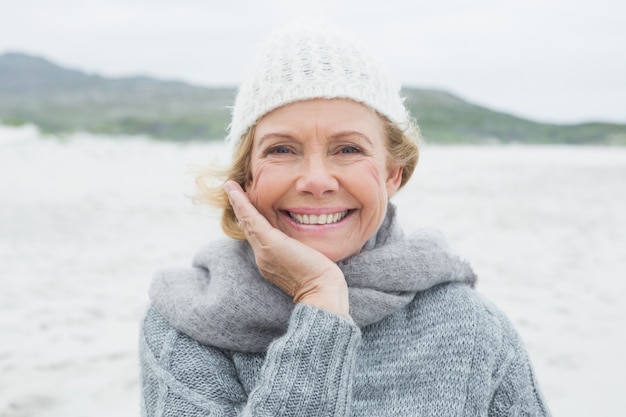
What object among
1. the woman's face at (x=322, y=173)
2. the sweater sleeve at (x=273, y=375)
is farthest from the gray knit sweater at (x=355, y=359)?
the woman's face at (x=322, y=173)

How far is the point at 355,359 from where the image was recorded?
5.65 ft

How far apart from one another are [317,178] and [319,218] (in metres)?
0.14

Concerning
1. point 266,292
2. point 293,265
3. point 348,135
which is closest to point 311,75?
point 348,135

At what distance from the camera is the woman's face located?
6.02ft

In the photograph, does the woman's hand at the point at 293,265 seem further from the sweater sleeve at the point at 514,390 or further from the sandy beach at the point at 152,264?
the sweater sleeve at the point at 514,390

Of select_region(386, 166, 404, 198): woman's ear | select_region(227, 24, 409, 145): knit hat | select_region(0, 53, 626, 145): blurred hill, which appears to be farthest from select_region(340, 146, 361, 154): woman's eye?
select_region(0, 53, 626, 145): blurred hill

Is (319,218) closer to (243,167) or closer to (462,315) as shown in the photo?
(243,167)

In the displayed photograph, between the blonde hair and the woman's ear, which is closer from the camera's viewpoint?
the blonde hair

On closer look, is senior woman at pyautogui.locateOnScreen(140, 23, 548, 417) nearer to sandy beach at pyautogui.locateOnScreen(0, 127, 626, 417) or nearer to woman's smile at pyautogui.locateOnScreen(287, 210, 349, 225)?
woman's smile at pyautogui.locateOnScreen(287, 210, 349, 225)

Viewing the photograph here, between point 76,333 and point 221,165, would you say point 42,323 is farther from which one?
point 221,165

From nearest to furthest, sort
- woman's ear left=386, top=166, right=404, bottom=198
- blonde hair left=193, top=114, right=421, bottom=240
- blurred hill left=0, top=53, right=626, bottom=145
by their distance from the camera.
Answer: blonde hair left=193, top=114, right=421, bottom=240 → woman's ear left=386, top=166, right=404, bottom=198 → blurred hill left=0, top=53, right=626, bottom=145

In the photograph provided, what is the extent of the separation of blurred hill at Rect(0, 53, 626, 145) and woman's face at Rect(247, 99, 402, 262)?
26.1 meters

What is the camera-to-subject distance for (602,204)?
11.6 meters

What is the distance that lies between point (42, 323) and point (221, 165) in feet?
11.2
